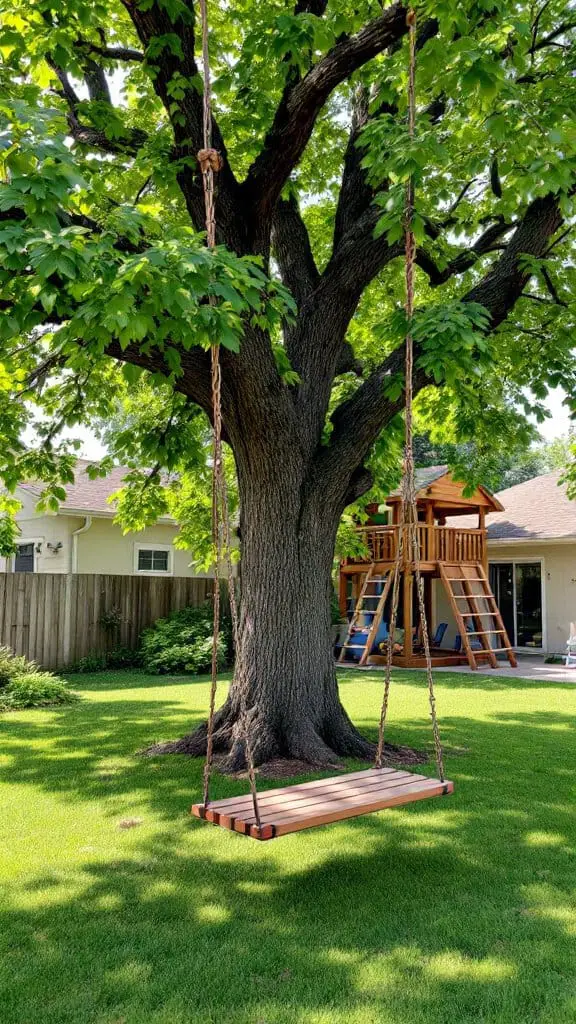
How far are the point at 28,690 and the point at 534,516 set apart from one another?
1397cm

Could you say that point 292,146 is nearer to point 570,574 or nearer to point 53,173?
point 53,173

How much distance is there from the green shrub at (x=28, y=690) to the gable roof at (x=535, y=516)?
11702 millimetres

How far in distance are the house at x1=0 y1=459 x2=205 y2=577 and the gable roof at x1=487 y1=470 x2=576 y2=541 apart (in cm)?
804

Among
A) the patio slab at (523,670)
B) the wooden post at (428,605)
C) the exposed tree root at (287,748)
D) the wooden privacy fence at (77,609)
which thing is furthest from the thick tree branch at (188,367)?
the wooden post at (428,605)

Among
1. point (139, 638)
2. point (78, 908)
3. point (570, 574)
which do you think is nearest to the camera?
point (78, 908)

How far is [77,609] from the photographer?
14703 millimetres

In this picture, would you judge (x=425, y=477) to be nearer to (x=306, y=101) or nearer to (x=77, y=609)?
(x=77, y=609)

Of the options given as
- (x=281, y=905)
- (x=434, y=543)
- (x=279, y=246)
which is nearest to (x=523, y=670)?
(x=434, y=543)

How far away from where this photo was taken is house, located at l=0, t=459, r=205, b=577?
1662 centimetres

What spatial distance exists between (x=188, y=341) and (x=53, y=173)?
1092mm

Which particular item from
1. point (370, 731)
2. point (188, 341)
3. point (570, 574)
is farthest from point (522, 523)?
point (188, 341)

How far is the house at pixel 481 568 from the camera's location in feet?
54.9

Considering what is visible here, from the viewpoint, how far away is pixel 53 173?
157 inches

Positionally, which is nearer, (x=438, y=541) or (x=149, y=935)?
(x=149, y=935)
